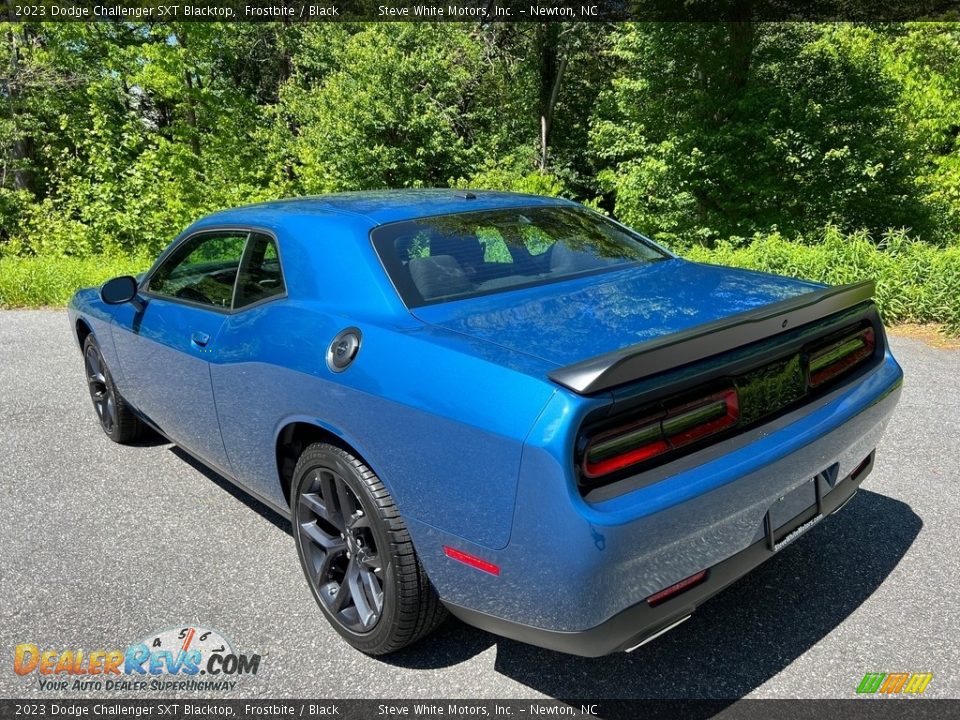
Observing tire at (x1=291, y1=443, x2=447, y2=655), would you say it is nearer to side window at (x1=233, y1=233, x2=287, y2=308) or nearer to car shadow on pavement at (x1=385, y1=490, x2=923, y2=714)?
car shadow on pavement at (x1=385, y1=490, x2=923, y2=714)

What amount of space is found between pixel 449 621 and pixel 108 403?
10.4 feet

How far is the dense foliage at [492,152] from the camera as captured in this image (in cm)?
1537

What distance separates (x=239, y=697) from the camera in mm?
2371

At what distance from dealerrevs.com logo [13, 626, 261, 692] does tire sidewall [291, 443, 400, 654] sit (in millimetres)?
379

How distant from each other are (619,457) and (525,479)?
0.27 m

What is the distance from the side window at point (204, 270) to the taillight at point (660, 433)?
78.7 inches

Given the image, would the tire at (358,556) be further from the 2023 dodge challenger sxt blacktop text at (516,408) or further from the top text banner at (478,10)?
the top text banner at (478,10)

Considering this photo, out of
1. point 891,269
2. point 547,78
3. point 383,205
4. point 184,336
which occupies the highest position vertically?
point 547,78

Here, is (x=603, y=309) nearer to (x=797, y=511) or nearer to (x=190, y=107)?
(x=797, y=511)

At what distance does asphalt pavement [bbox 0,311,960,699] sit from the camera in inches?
93.0

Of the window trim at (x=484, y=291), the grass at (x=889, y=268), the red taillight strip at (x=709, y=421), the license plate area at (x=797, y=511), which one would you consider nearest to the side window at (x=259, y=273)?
the window trim at (x=484, y=291)

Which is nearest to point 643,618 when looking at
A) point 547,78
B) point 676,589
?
point 676,589

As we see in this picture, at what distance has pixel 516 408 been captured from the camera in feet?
6.04

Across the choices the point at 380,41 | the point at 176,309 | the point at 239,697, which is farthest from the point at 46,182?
the point at 239,697
